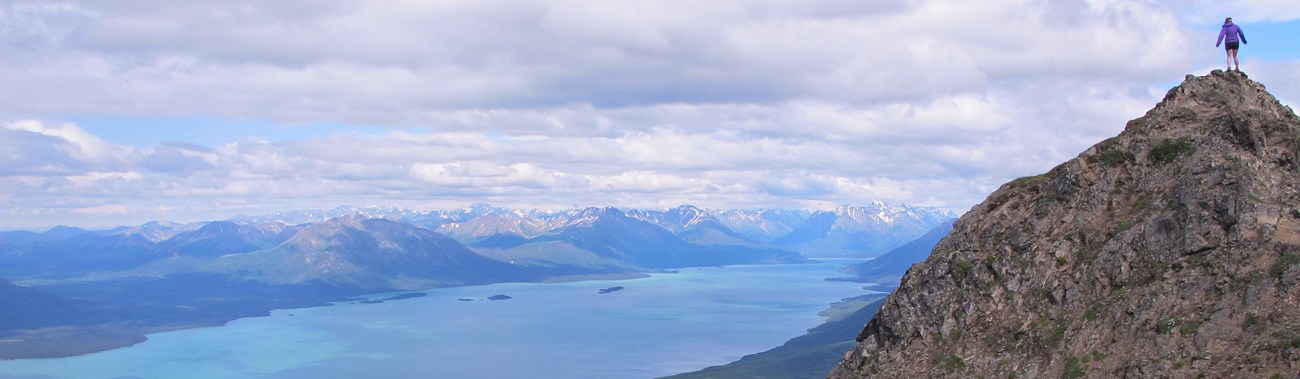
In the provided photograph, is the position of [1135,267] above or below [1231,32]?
below

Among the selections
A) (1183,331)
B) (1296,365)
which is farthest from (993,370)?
(1296,365)

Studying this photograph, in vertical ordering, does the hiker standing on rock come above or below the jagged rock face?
above

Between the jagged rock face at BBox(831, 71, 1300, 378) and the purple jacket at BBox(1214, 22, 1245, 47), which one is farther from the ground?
the purple jacket at BBox(1214, 22, 1245, 47)

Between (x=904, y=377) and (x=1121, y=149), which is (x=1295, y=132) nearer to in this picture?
(x=1121, y=149)

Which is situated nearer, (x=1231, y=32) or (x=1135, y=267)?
(x=1135, y=267)

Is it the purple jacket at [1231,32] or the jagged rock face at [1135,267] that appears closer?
the jagged rock face at [1135,267]

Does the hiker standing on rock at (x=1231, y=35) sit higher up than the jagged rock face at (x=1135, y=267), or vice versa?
the hiker standing on rock at (x=1231, y=35)

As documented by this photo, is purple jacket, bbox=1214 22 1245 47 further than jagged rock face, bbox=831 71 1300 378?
Yes

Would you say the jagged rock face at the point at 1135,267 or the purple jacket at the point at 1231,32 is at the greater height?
the purple jacket at the point at 1231,32
